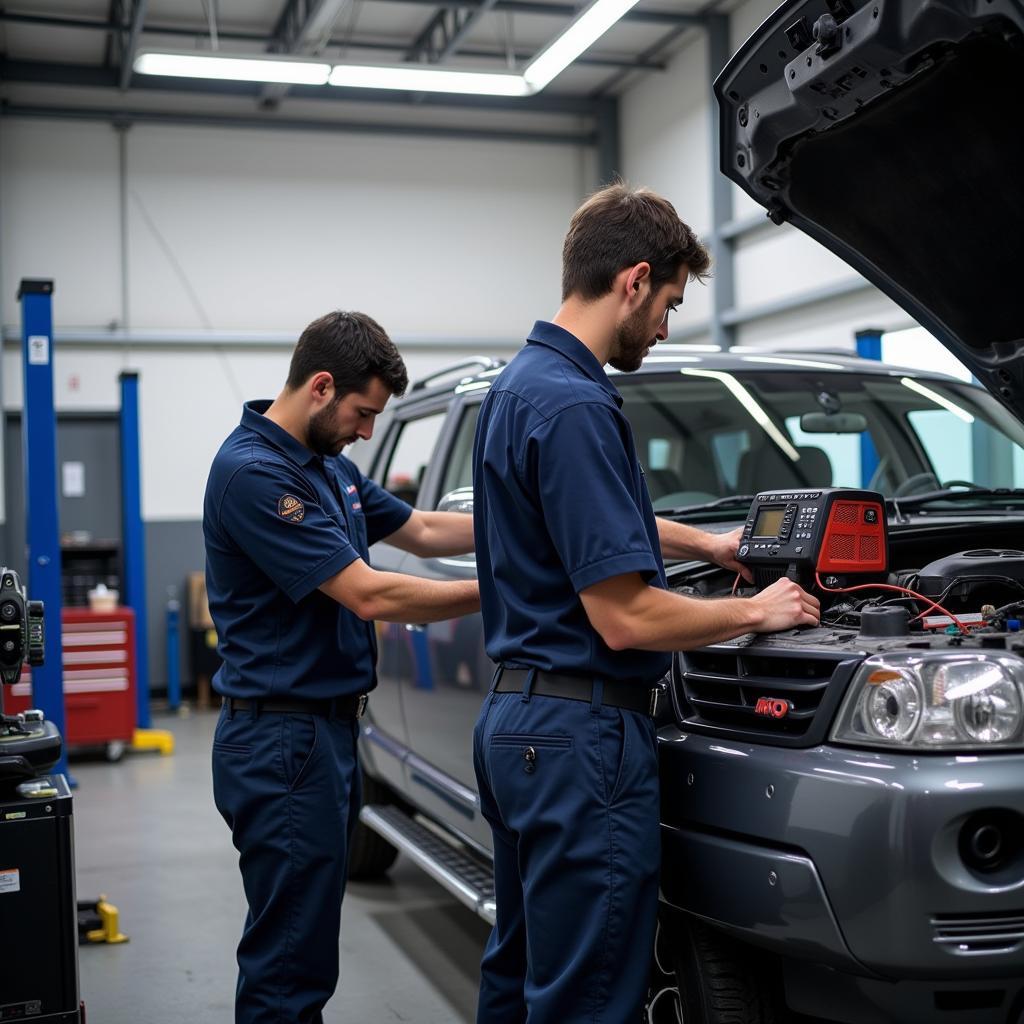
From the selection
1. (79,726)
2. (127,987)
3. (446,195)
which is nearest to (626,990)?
(127,987)

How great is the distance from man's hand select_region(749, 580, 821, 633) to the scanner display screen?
0.20 meters

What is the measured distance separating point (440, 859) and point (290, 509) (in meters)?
1.44

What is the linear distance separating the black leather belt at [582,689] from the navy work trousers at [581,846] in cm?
1

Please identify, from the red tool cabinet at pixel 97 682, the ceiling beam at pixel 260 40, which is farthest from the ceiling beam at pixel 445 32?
the red tool cabinet at pixel 97 682

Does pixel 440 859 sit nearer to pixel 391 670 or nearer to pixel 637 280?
pixel 391 670

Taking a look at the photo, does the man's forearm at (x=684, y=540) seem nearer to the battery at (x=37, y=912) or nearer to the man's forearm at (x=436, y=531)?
the man's forearm at (x=436, y=531)

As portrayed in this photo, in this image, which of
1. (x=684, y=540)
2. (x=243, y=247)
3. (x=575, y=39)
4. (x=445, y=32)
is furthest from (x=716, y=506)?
(x=243, y=247)

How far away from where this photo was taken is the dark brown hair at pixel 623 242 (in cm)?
202

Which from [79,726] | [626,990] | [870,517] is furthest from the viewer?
[79,726]

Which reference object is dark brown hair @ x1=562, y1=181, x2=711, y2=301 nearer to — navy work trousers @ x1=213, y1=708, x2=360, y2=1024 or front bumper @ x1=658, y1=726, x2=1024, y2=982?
front bumper @ x1=658, y1=726, x2=1024, y2=982

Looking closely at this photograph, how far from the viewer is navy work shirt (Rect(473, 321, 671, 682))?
1907 millimetres

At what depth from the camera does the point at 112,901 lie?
4770mm

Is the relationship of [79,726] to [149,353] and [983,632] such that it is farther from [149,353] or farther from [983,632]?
[983,632]

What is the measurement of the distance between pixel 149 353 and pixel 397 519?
29.5ft
